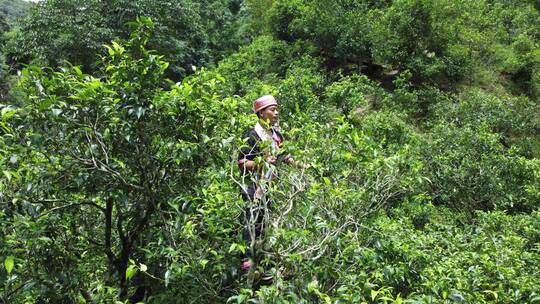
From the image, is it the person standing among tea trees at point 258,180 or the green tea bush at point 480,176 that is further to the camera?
the green tea bush at point 480,176

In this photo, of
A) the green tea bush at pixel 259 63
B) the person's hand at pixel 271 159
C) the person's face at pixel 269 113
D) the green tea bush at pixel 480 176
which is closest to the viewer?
the person's hand at pixel 271 159

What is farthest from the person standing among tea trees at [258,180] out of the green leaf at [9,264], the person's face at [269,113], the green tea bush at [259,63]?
the green tea bush at [259,63]

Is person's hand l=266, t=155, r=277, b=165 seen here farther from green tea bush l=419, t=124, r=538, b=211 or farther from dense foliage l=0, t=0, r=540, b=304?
green tea bush l=419, t=124, r=538, b=211

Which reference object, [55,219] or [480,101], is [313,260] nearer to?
[55,219]

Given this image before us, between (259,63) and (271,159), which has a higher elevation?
(271,159)

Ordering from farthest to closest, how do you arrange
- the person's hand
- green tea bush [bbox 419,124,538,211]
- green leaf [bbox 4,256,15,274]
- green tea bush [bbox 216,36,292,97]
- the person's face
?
green tea bush [bbox 216,36,292,97] → green tea bush [bbox 419,124,538,211] → the person's face → the person's hand → green leaf [bbox 4,256,15,274]

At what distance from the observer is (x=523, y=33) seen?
44.1 feet

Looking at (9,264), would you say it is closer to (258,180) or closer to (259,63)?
(258,180)

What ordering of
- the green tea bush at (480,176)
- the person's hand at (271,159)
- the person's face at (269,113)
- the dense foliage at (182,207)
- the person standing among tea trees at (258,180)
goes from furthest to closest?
1. the green tea bush at (480,176)
2. the person's face at (269,113)
3. the person's hand at (271,159)
4. the person standing among tea trees at (258,180)
5. the dense foliage at (182,207)

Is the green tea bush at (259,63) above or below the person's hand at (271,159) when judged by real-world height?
below

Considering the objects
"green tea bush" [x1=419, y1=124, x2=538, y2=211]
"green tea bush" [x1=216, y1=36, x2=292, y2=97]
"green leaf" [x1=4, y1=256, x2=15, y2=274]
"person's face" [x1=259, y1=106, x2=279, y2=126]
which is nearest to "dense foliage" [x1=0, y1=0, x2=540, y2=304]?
"green leaf" [x1=4, y1=256, x2=15, y2=274]

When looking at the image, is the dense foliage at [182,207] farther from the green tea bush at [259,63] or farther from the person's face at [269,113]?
the green tea bush at [259,63]

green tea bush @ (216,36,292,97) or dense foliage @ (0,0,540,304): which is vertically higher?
dense foliage @ (0,0,540,304)

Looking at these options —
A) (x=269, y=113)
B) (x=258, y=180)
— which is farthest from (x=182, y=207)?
(x=269, y=113)
